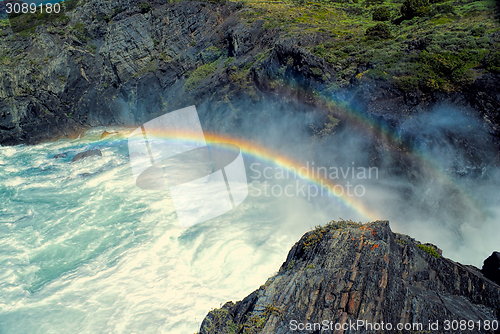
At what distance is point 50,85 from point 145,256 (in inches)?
1171

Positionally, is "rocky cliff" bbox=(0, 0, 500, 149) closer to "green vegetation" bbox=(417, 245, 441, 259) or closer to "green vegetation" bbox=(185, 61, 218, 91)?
"green vegetation" bbox=(185, 61, 218, 91)

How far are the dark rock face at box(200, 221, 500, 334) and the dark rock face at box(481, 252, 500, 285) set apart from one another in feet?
2.37

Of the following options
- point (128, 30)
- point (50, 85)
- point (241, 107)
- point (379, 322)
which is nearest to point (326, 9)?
point (241, 107)

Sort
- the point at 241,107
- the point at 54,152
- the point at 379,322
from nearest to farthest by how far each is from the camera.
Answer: the point at 379,322 → the point at 241,107 → the point at 54,152

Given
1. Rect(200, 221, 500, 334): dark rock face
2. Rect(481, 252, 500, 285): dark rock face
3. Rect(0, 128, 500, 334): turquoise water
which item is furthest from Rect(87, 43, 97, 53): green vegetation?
Rect(481, 252, 500, 285): dark rock face

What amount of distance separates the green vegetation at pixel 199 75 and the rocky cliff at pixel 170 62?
0.15 meters

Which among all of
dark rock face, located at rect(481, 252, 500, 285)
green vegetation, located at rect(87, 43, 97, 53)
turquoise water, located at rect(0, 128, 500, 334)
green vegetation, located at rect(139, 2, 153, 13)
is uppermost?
green vegetation, located at rect(139, 2, 153, 13)

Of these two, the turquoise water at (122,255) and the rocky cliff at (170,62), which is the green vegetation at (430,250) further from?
the rocky cliff at (170,62)

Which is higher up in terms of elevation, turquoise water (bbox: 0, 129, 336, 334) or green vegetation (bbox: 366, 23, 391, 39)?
green vegetation (bbox: 366, 23, 391, 39)

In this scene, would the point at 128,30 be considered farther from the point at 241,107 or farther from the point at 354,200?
the point at 354,200

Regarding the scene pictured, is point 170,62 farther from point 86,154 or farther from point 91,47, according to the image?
point 86,154

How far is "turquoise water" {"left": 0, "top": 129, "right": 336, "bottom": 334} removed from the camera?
33.8 feet

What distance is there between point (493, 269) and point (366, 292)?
4277 mm

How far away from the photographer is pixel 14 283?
457 inches
